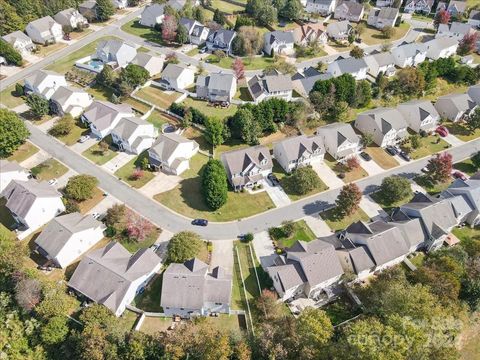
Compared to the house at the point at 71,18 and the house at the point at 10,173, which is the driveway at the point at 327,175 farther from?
the house at the point at 71,18

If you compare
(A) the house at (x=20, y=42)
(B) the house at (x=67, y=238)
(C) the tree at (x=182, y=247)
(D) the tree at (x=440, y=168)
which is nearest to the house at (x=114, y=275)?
(C) the tree at (x=182, y=247)

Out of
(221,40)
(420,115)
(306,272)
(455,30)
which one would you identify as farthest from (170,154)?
(455,30)

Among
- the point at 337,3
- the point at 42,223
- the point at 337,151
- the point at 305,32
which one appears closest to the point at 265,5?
→ the point at 305,32

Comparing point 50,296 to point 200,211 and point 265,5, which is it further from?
point 265,5

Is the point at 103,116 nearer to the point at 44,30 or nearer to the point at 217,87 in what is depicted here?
the point at 217,87

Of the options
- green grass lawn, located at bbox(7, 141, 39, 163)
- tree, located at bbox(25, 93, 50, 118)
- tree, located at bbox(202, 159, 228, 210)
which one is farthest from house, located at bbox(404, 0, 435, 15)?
green grass lawn, located at bbox(7, 141, 39, 163)

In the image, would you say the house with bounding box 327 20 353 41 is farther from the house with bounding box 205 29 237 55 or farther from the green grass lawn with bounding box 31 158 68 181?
the green grass lawn with bounding box 31 158 68 181

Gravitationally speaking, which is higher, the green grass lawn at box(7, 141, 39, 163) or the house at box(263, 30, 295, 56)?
the house at box(263, 30, 295, 56)
